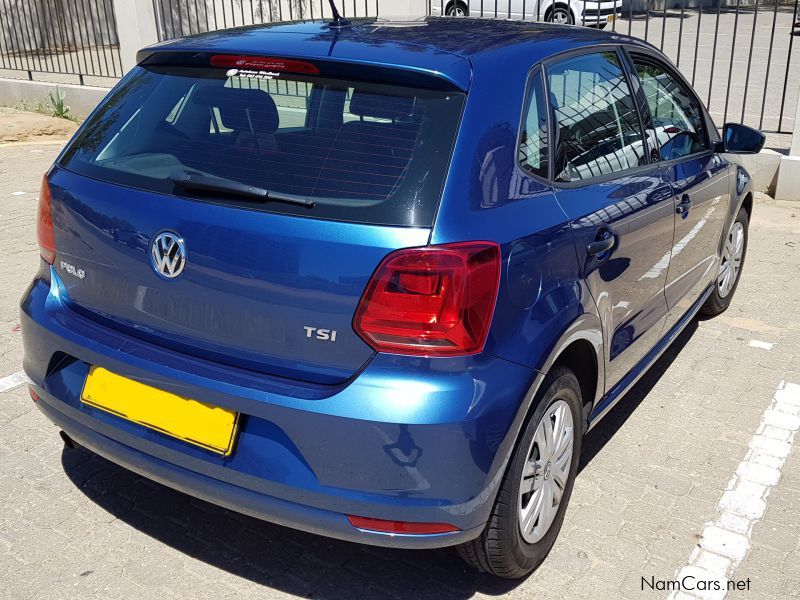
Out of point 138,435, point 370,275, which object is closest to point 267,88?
point 370,275

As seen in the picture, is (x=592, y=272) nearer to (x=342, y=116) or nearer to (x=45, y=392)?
(x=342, y=116)

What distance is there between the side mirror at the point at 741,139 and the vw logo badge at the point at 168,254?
3.11 meters

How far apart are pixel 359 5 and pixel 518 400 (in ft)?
33.3

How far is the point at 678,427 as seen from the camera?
3.97 meters

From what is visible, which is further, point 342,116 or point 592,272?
point 592,272

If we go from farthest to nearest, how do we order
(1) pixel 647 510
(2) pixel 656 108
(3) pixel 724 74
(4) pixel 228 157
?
1. (3) pixel 724 74
2. (2) pixel 656 108
3. (1) pixel 647 510
4. (4) pixel 228 157

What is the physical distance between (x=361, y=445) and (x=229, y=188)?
857mm

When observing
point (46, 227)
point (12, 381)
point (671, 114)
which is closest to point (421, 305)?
point (46, 227)

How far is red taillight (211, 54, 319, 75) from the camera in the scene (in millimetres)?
2695

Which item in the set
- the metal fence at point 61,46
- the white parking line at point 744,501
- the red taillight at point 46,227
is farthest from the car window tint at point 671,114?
the metal fence at point 61,46

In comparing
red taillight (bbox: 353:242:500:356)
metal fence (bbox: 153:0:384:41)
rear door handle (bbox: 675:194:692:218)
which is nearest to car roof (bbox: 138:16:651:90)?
→ red taillight (bbox: 353:242:500:356)

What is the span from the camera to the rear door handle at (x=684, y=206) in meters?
3.78

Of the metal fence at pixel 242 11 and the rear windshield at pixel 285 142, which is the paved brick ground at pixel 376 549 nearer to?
the rear windshield at pixel 285 142

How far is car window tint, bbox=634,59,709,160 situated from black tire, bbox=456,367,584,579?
4.91 ft
